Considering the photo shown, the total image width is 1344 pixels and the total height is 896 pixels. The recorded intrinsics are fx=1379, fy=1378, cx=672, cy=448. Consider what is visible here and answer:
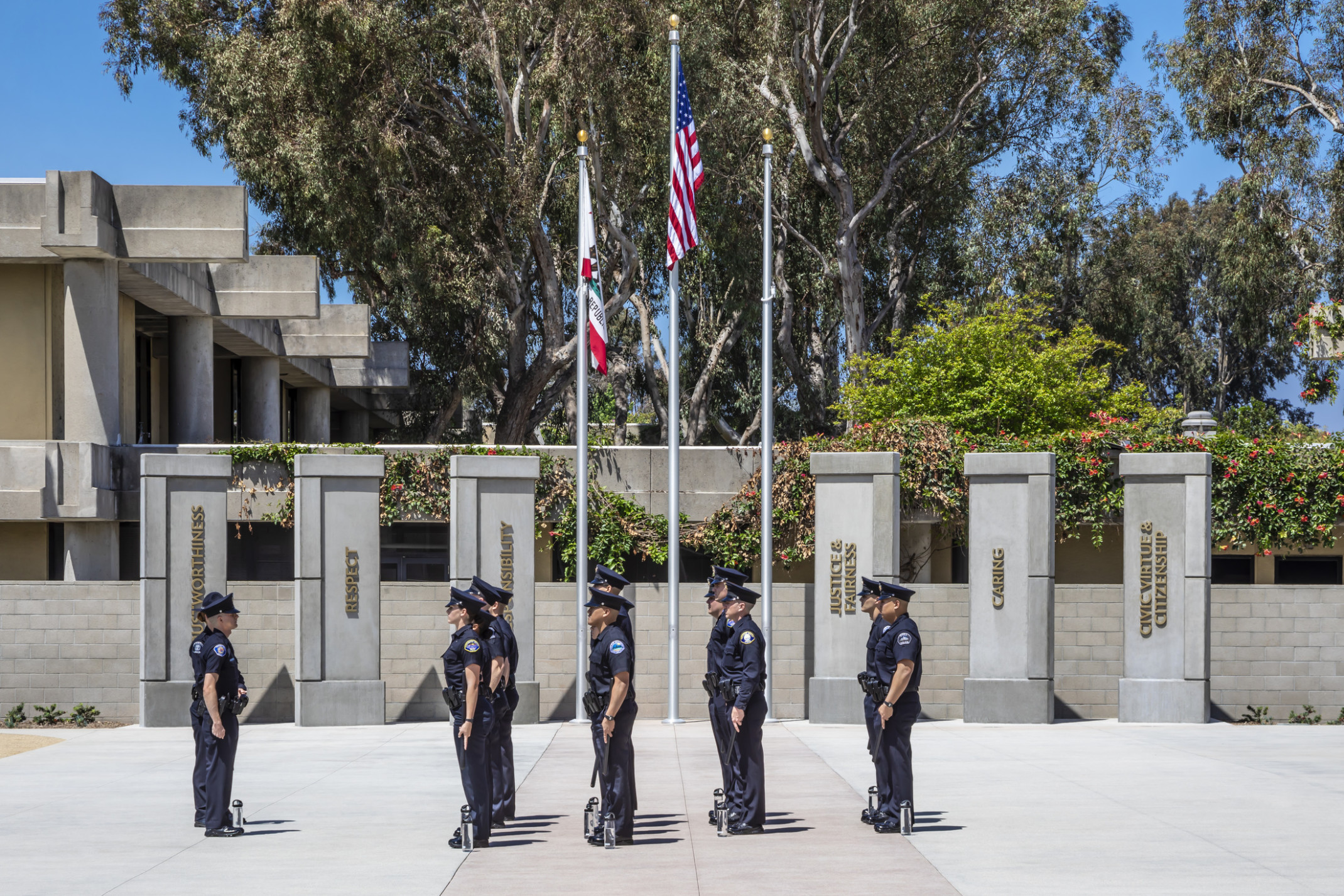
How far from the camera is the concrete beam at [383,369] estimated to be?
123 ft

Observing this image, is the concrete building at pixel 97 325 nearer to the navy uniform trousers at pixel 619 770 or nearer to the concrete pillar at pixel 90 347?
the concrete pillar at pixel 90 347

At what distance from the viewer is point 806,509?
21562mm

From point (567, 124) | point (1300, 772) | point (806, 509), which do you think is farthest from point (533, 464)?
point (567, 124)

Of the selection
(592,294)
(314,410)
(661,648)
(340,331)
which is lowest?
(661,648)

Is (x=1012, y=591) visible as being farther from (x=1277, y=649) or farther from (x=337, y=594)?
(x=337, y=594)

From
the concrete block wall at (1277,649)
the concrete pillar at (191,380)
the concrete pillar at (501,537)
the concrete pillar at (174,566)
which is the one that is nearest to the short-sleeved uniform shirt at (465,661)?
the concrete pillar at (501,537)

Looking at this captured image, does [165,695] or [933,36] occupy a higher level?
[933,36]

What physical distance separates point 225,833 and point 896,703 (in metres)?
5.25

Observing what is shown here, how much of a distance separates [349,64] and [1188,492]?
2283 centimetres

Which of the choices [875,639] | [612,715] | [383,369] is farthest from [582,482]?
[383,369]

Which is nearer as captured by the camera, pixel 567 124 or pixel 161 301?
pixel 161 301

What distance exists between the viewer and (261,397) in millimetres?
33844

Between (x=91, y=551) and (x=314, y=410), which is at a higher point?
(x=314, y=410)

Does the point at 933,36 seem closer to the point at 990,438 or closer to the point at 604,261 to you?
the point at 604,261
